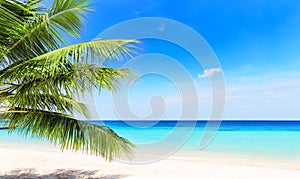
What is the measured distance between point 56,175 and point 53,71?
11.3 ft

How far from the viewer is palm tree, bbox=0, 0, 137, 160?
10.5ft

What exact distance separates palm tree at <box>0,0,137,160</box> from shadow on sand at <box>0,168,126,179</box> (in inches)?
75.1

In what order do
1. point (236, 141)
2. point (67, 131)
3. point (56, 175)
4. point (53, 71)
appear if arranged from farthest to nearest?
1. point (236, 141)
2. point (56, 175)
3. point (67, 131)
4. point (53, 71)

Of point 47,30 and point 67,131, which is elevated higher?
point 47,30

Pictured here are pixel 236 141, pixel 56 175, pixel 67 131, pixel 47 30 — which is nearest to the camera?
pixel 47 30

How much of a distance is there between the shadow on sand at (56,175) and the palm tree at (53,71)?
191 centimetres

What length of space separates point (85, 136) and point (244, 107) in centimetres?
3084

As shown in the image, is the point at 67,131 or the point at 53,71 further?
the point at 67,131

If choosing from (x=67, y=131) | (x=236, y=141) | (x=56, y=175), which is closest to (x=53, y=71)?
(x=67, y=131)

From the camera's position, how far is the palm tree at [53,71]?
10.5ft

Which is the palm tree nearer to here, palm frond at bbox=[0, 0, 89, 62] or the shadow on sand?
palm frond at bbox=[0, 0, 89, 62]

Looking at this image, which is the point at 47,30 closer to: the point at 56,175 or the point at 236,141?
the point at 56,175

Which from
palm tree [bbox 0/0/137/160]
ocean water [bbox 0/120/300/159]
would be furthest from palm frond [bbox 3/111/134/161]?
ocean water [bbox 0/120/300/159]

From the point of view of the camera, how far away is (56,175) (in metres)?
5.71
